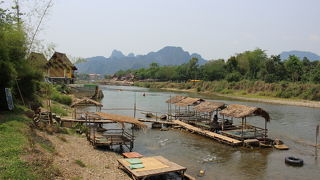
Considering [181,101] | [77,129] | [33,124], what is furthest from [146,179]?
[181,101]

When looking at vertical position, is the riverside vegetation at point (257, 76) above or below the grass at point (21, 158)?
above

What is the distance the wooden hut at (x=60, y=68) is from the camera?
5722 centimetres

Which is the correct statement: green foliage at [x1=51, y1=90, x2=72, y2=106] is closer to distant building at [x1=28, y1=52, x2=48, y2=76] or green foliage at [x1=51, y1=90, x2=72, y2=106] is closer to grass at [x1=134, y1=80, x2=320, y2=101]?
distant building at [x1=28, y1=52, x2=48, y2=76]

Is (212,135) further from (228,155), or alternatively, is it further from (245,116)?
(228,155)

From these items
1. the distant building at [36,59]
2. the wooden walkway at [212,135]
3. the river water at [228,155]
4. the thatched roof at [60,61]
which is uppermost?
the thatched roof at [60,61]

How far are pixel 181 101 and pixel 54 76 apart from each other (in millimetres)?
34267

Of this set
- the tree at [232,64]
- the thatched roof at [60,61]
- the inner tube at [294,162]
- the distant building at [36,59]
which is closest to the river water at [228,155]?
the inner tube at [294,162]

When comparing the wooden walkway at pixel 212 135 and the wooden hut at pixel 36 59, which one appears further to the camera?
the wooden hut at pixel 36 59

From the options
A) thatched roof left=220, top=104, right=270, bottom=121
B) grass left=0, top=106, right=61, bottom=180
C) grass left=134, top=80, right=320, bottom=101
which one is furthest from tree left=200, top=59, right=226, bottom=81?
grass left=0, top=106, right=61, bottom=180

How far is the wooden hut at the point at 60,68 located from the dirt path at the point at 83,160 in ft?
129

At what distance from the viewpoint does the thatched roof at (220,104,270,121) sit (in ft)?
79.6

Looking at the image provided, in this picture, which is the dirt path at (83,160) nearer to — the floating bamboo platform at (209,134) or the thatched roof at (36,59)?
the floating bamboo platform at (209,134)

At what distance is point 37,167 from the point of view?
1146cm

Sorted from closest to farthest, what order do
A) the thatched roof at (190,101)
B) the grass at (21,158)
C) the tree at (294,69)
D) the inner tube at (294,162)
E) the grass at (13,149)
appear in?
the grass at (13,149), the grass at (21,158), the inner tube at (294,162), the thatched roof at (190,101), the tree at (294,69)
